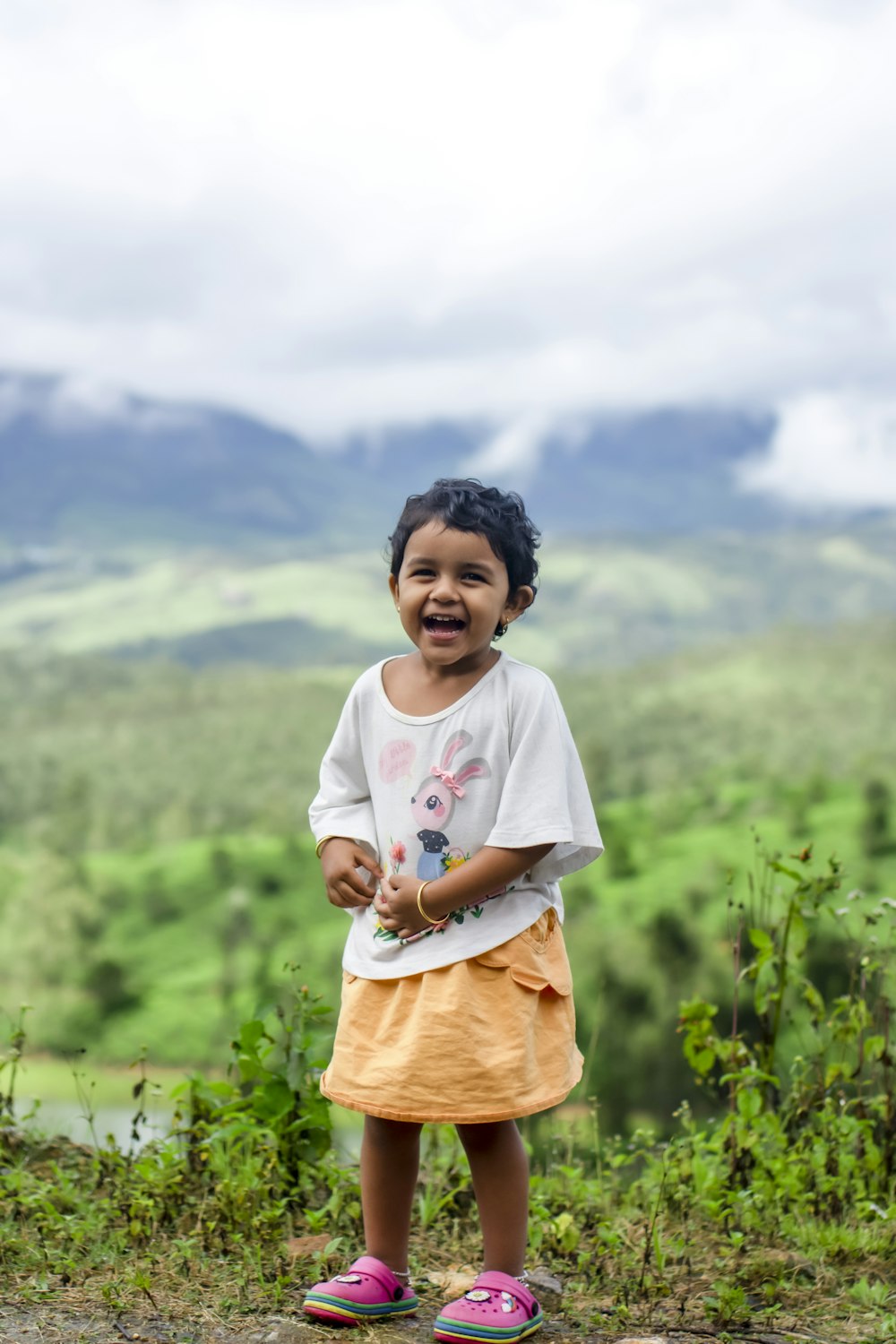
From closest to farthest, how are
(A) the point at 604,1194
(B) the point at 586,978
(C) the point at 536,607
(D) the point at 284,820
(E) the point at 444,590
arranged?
(E) the point at 444,590, (A) the point at 604,1194, (B) the point at 586,978, (D) the point at 284,820, (C) the point at 536,607

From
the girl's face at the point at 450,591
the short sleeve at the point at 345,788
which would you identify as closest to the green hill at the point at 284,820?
the short sleeve at the point at 345,788

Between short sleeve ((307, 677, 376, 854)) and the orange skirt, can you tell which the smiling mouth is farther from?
the orange skirt

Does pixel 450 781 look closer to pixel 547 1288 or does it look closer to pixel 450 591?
pixel 450 591

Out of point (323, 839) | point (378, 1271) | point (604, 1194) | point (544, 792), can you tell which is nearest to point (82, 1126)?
point (604, 1194)

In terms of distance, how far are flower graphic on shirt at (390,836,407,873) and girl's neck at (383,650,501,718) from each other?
27cm

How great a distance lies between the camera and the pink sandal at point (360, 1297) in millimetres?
2447

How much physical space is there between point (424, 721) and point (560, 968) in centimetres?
58

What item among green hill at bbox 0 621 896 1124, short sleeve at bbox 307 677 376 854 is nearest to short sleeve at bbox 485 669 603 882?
Answer: short sleeve at bbox 307 677 376 854

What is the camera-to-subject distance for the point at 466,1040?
7.52 ft

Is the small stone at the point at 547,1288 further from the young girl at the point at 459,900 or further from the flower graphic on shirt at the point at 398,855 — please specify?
the flower graphic on shirt at the point at 398,855

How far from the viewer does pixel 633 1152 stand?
373cm

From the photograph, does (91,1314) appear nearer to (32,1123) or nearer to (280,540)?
(32,1123)

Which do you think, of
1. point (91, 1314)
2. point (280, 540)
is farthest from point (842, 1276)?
point (280, 540)

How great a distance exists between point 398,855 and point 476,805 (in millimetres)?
200
